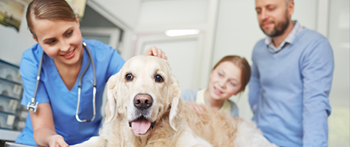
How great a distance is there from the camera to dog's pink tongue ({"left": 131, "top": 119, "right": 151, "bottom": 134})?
0.86m

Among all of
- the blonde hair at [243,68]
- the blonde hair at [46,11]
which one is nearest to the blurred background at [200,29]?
the blonde hair at [243,68]

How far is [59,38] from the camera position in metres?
1.11

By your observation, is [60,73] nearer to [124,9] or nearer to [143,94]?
[143,94]

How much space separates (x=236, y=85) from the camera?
2.02 m

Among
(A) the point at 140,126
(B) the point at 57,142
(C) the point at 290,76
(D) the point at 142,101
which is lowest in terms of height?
(B) the point at 57,142

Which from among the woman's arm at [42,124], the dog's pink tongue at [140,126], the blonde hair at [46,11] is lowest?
the woman's arm at [42,124]

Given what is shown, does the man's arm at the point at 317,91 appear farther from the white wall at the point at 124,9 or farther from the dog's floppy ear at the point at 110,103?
the white wall at the point at 124,9

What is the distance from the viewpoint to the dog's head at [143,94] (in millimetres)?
852

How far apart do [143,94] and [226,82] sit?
1.31 metres

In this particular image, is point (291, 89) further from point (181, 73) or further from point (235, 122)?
point (181, 73)

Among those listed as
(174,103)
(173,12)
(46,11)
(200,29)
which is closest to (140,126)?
(174,103)

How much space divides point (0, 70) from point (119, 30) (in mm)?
2362

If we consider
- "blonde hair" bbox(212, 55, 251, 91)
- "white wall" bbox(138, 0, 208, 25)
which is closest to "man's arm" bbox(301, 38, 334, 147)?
"blonde hair" bbox(212, 55, 251, 91)

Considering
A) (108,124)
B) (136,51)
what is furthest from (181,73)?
(108,124)
